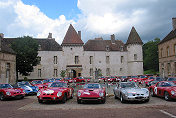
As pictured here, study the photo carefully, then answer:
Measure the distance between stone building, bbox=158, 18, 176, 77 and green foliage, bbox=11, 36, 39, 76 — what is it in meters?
27.6

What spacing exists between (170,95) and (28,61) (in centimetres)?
3061

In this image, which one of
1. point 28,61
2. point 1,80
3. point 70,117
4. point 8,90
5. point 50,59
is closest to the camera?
point 70,117

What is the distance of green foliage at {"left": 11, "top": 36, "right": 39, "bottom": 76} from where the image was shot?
35.9 m

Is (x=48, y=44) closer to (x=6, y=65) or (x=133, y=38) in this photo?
(x=6, y=65)

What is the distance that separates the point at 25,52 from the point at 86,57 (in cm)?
1921

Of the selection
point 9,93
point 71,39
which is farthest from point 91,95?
point 71,39

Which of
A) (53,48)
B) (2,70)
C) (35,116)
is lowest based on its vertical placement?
(35,116)

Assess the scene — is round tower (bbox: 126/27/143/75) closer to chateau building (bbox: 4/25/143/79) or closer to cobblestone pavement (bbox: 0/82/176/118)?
chateau building (bbox: 4/25/143/79)

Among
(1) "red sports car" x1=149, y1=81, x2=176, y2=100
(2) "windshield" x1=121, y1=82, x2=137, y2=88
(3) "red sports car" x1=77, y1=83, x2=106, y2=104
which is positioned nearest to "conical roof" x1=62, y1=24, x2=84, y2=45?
(1) "red sports car" x1=149, y1=81, x2=176, y2=100

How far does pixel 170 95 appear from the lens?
1163 centimetres

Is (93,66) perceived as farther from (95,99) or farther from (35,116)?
(35,116)

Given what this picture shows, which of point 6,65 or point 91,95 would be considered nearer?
point 91,95

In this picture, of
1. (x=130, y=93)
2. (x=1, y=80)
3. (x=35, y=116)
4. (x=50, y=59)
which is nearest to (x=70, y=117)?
(x=35, y=116)

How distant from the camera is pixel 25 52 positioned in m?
35.9
